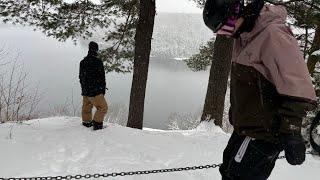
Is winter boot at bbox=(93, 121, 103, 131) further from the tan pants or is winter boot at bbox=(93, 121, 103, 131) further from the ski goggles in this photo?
the ski goggles

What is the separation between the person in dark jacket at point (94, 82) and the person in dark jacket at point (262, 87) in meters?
4.82

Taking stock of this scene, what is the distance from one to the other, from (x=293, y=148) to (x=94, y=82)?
18.0ft

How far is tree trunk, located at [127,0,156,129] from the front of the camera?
898 cm

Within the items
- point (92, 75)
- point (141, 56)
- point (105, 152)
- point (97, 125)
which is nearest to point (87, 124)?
point (97, 125)

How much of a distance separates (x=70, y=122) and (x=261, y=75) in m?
6.16

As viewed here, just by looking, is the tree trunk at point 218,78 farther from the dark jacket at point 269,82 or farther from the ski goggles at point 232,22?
the ski goggles at point 232,22

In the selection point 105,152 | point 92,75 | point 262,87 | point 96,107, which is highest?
point 262,87

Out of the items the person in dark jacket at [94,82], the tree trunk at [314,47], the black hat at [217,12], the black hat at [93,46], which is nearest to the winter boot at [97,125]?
the person in dark jacket at [94,82]

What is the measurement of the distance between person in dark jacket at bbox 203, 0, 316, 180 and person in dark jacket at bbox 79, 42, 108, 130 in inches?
190

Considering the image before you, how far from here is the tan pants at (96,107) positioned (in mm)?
7746

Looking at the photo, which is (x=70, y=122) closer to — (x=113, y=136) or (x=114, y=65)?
(x=113, y=136)

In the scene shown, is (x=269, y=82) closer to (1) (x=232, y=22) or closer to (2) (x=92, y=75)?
(1) (x=232, y=22)

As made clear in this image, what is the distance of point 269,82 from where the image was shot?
9.11 feet

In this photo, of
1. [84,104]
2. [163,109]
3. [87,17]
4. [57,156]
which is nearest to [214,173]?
[57,156]
